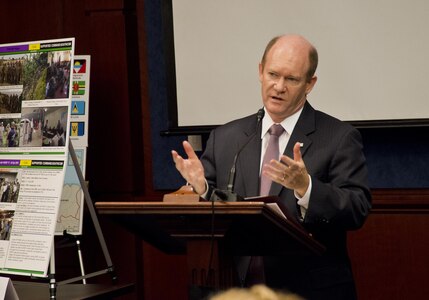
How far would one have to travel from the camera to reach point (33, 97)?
14.4 feet

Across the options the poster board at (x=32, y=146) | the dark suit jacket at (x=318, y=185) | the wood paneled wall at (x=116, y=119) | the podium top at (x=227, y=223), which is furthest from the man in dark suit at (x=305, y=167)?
the wood paneled wall at (x=116, y=119)

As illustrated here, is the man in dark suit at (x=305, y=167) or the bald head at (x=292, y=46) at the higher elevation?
the bald head at (x=292, y=46)

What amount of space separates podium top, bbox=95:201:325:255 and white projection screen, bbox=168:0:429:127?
2.05m

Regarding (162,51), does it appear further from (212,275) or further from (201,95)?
(212,275)

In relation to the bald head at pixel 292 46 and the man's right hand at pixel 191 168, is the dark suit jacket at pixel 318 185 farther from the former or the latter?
the man's right hand at pixel 191 168

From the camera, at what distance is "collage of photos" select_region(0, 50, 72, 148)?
168 inches

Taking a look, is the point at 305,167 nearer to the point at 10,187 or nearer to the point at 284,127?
the point at 284,127

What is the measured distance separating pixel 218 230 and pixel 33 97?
2.06 meters

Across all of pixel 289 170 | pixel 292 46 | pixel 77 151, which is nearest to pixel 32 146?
pixel 77 151

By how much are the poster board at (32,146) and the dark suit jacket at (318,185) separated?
3.47 feet

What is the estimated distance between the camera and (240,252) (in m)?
2.83

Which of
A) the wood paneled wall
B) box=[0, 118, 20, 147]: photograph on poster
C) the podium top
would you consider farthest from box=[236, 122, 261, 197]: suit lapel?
the wood paneled wall

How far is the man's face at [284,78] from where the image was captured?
335 centimetres

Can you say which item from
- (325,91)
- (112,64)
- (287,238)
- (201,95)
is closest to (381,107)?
(325,91)
